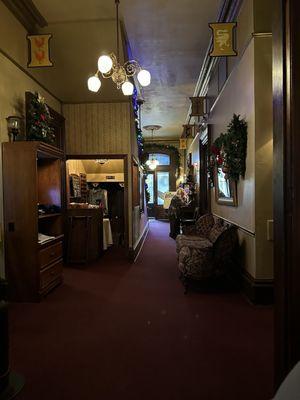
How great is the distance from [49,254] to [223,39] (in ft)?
12.2

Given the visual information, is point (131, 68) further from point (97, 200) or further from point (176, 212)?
point (176, 212)

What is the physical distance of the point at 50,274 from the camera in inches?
163

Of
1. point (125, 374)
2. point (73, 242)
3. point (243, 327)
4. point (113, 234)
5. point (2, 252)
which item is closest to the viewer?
point (125, 374)

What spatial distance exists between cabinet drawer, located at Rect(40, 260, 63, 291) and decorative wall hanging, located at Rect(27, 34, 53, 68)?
9.13 feet

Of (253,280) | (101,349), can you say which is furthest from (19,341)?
(253,280)

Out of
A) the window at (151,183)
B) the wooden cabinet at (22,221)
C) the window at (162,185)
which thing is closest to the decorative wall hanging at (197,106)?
the wooden cabinet at (22,221)

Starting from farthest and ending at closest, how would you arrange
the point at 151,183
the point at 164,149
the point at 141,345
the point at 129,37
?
1. the point at 151,183
2. the point at 164,149
3. the point at 129,37
4. the point at 141,345

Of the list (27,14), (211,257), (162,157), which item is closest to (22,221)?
(211,257)

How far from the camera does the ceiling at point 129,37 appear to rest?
165 inches

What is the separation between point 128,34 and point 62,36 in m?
1.07

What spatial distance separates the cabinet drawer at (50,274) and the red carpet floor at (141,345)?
7.5 inches

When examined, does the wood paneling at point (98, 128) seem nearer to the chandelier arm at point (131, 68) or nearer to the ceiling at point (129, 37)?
the ceiling at point (129, 37)

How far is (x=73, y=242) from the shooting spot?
5949 mm

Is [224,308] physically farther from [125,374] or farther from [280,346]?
[280,346]
